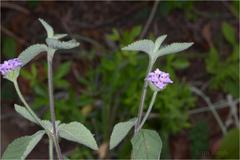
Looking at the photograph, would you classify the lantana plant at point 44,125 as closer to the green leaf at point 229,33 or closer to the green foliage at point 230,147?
the green foliage at point 230,147

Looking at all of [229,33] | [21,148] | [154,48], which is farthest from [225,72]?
[21,148]

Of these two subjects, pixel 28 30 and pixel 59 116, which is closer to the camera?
pixel 59 116

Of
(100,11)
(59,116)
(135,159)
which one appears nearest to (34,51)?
(135,159)

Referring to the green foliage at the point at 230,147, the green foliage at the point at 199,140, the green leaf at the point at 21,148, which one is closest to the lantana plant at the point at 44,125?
the green leaf at the point at 21,148

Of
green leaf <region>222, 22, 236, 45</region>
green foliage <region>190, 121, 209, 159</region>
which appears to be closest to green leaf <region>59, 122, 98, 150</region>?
green foliage <region>190, 121, 209, 159</region>

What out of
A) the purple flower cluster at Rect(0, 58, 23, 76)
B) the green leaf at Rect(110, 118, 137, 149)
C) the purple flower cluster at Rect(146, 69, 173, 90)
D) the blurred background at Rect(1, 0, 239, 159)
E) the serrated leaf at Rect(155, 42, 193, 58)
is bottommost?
the green leaf at Rect(110, 118, 137, 149)

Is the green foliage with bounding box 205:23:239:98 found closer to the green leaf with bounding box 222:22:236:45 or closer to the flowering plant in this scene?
the green leaf with bounding box 222:22:236:45

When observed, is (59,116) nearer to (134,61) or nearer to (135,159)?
(134,61)
